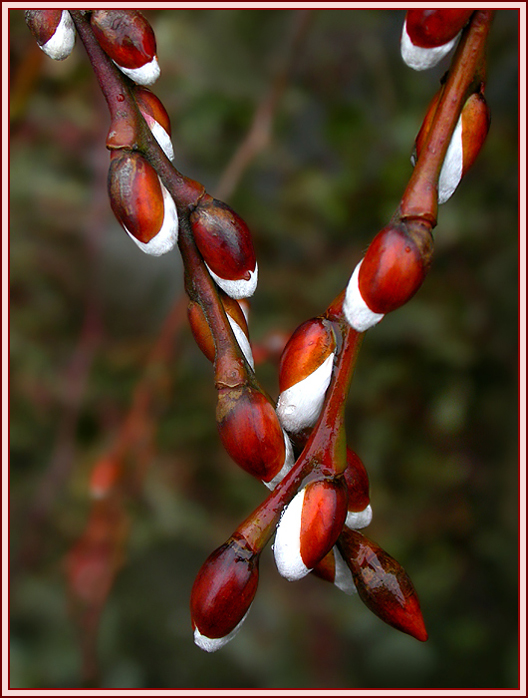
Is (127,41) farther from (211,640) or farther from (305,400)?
(211,640)

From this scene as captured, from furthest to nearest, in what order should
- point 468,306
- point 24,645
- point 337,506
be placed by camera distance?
A: point 24,645 → point 468,306 → point 337,506

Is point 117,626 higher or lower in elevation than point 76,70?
lower

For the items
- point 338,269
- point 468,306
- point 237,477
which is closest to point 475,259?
point 468,306

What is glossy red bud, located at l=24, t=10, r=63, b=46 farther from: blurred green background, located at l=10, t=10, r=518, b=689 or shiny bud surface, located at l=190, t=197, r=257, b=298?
blurred green background, located at l=10, t=10, r=518, b=689

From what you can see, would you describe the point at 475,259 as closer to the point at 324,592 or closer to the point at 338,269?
the point at 338,269

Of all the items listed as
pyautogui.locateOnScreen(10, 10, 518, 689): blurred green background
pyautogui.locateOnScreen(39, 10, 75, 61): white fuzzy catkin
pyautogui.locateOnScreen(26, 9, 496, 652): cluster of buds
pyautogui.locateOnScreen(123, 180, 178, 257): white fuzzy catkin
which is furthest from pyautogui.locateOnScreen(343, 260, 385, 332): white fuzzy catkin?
pyautogui.locateOnScreen(10, 10, 518, 689): blurred green background

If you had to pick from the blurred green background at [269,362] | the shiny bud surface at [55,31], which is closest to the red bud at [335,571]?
the shiny bud surface at [55,31]
